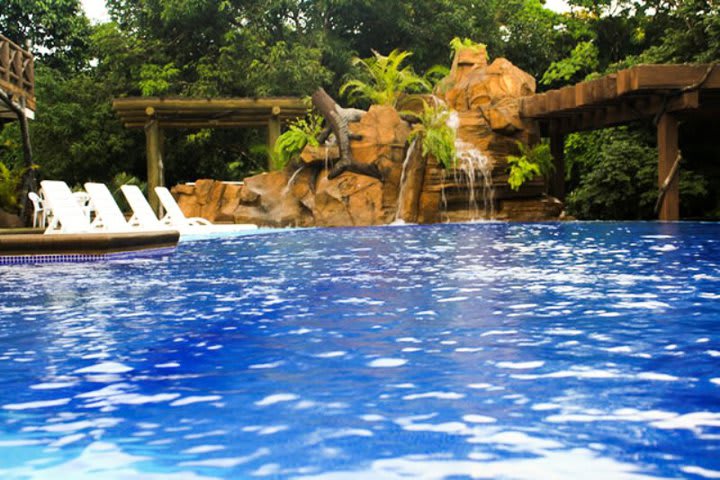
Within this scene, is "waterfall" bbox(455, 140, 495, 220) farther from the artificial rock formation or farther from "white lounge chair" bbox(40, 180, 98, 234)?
"white lounge chair" bbox(40, 180, 98, 234)

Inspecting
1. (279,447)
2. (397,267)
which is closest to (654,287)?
(397,267)

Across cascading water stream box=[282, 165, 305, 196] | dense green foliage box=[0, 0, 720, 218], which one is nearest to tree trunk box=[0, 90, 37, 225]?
dense green foliage box=[0, 0, 720, 218]

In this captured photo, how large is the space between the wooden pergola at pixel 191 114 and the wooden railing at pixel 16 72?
93.7 inches

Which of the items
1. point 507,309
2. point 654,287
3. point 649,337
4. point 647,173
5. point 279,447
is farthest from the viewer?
point 647,173

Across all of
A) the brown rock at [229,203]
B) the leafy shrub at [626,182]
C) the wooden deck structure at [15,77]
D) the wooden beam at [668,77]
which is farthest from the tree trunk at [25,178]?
the leafy shrub at [626,182]

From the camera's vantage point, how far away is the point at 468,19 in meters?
30.9

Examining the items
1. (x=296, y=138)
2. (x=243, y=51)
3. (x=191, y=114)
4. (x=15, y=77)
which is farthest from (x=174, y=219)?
(x=243, y=51)

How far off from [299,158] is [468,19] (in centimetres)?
1173

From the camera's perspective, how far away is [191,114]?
2522 centimetres

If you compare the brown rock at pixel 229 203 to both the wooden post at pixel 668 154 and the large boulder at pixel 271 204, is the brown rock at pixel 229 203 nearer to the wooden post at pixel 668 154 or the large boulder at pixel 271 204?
the large boulder at pixel 271 204

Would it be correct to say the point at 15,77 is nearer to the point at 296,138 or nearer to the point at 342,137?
the point at 296,138

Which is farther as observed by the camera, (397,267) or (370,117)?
(370,117)

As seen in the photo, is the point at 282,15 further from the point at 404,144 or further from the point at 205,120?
the point at 404,144

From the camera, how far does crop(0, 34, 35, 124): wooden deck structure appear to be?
1980 centimetres
